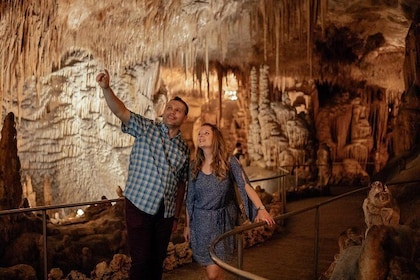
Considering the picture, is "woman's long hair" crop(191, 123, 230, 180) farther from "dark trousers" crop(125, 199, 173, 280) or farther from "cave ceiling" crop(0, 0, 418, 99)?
"cave ceiling" crop(0, 0, 418, 99)

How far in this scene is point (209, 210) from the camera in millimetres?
2936

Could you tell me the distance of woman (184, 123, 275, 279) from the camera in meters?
2.93

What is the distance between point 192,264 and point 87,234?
2.15 meters

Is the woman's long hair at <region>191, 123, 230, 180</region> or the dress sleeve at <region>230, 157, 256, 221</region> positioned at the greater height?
the woman's long hair at <region>191, 123, 230, 180</region>

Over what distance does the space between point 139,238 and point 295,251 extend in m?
3.51

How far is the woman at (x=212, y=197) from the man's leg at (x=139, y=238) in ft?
0.99

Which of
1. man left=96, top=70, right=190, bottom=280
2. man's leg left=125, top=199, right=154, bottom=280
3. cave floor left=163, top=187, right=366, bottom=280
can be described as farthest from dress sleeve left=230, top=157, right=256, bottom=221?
cave floor left=163, top=187, right=366, bottom=280

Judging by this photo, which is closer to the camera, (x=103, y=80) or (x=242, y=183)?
(x=103, y=80)

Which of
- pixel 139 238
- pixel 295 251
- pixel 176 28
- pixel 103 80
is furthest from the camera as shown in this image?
pixel 176 28

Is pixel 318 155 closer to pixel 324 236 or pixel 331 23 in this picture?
pixel 331 23

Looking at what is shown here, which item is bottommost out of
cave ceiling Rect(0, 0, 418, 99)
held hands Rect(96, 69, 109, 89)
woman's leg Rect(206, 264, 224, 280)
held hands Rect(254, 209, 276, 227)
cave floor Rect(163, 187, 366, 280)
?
cave floor Rect(163, 187, 366, 280)

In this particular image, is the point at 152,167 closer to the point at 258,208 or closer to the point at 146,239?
the point at 146,239

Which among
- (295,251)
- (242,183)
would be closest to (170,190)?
(242,183)

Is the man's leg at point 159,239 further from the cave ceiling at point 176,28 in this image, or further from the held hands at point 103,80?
the cave ceiling at point 176,28
